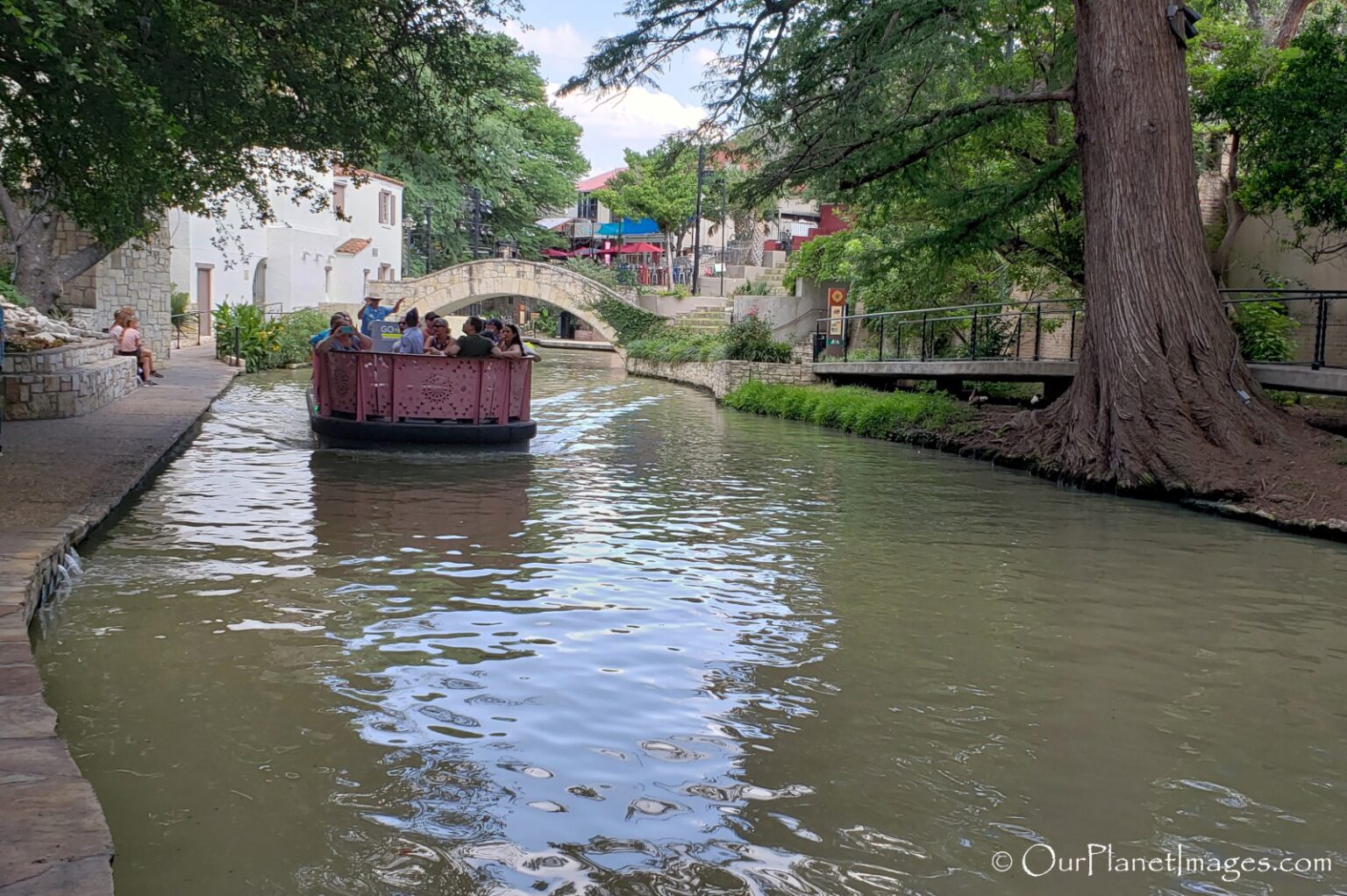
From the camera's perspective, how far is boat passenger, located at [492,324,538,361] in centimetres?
1609

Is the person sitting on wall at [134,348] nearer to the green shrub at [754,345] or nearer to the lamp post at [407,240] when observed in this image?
the green shrub at [754,345]

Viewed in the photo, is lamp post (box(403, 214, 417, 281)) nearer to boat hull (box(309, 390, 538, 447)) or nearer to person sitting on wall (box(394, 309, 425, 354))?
person sitting on wall (box(394, 309, 425, 354))

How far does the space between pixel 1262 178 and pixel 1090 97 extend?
2.46 meters

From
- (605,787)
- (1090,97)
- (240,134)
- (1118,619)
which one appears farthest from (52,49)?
(1090,97)

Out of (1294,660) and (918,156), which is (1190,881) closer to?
Result: (1294,660)

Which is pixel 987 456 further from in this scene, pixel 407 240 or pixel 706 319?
pixel 407 240

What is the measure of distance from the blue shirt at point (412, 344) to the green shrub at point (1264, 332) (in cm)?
1139

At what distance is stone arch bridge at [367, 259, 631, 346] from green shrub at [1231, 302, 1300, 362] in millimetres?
28456

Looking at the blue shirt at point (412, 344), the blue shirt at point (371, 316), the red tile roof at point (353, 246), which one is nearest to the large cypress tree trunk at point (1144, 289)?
A: the blue shirt at point (412, 344)

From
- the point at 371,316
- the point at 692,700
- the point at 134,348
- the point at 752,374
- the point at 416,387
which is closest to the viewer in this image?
the point at 692,700

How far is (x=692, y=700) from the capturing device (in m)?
5.82

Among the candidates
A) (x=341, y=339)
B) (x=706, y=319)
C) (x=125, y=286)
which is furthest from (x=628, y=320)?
(x=341, y=339)

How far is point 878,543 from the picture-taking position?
10211 millimetres

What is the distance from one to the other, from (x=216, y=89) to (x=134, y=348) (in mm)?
11348
